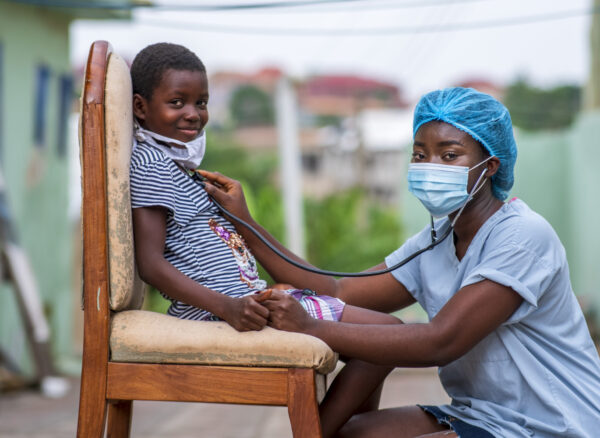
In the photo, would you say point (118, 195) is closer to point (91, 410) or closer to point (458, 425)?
point (91, 410)

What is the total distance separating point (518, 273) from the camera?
1.94 m

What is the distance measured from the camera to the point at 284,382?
6.18 feet

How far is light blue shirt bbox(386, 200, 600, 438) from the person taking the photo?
197 cm

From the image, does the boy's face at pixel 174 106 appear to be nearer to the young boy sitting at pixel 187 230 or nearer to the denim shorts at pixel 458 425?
the young boy sitting at pixel 187 230

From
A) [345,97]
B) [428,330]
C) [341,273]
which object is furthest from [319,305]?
[345,97]

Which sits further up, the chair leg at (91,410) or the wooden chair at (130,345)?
the wooden chair at (130,345)

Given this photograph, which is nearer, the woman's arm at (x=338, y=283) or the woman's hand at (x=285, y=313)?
the woman's hand at (x=285, y=313)

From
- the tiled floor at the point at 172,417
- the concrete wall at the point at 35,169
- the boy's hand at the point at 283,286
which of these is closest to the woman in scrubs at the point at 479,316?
the boy's hand at the point at 283,286

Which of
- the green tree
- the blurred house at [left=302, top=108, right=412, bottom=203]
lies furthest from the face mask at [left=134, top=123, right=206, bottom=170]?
the blurred house at [left=302, top=108, right=412, bottom=203]

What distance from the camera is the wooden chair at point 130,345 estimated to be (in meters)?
1.88

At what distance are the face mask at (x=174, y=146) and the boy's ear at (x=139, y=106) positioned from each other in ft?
0.11

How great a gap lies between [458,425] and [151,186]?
103cm

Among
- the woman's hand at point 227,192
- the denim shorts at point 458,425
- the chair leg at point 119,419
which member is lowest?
the chair leg at point 119,419

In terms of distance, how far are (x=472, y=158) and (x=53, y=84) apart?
6472 millimetres
